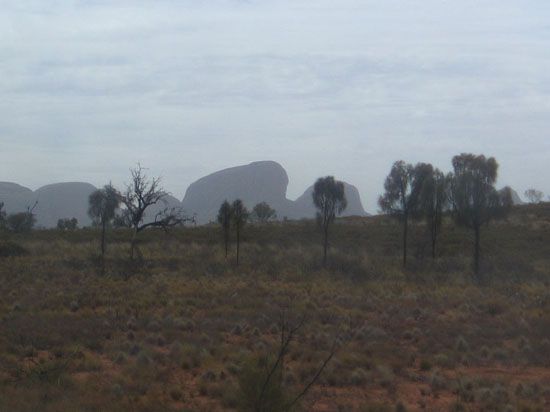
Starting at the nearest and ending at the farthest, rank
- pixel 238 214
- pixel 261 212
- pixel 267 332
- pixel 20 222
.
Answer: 1. pixel 267 332
2. pixel 238 214
3. pixel 20 222
4. pixel 261 212

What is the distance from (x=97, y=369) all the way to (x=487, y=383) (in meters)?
6.81

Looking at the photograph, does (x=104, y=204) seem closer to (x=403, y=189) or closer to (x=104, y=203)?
(x=104, y=203)

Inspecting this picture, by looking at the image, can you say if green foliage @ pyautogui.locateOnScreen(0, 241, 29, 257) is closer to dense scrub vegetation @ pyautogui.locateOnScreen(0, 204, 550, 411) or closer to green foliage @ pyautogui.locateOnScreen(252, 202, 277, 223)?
dense scrub vegetation @ pyautogui.locateOnScreen(0, 204, 550, 411)

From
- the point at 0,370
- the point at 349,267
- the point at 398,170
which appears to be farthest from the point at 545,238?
the point at 0,370

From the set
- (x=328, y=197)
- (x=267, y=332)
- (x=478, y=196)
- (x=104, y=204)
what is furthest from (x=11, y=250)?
(x=267, y=332)

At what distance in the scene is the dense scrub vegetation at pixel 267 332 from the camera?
13.1 metres

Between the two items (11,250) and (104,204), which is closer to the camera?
(11,250)

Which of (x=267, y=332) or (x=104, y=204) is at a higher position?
(x=104, y=204)

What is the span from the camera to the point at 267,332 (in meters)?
20.4

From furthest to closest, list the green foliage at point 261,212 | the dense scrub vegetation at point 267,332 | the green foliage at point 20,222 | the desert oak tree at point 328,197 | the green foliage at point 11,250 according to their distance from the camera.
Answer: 1. the green foliage at point 261,212
2. the green foliage at point 20,222
3. the green foliage at point 11,250
4. the desert oak tree at point 328,197
5. the dense scrub vegetation at point 267,332

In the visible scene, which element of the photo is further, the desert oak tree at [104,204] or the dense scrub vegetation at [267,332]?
the desert oak tree at [104,204]

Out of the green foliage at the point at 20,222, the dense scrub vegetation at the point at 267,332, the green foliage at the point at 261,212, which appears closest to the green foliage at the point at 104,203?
the dense scrub vegetation at the point at 267,332

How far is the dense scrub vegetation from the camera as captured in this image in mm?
13094

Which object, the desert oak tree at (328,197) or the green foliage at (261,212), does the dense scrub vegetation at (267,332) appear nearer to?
the desert oak tree at (328,197)
